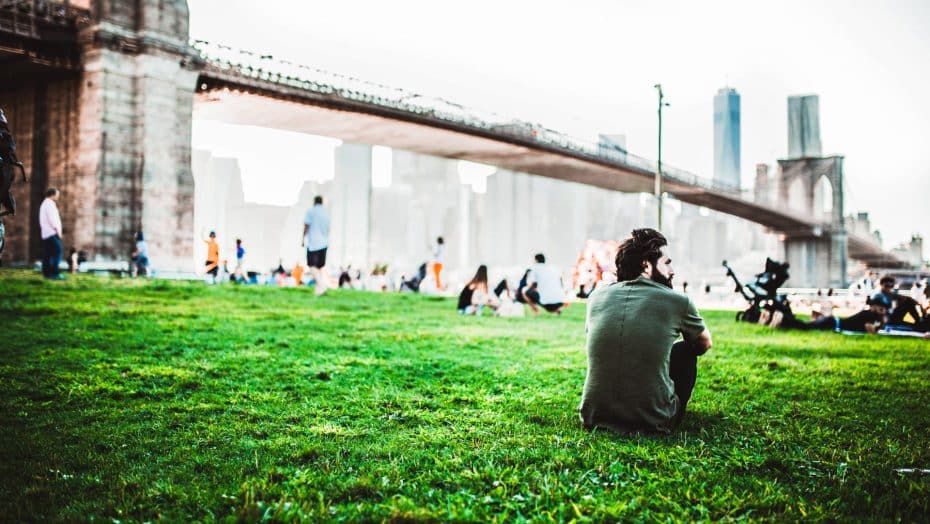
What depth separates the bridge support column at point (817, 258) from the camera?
157 ft

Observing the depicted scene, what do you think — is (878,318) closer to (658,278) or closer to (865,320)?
(865,320)

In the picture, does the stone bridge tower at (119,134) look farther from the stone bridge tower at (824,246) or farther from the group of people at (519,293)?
the stone bridge tower at (824,246)

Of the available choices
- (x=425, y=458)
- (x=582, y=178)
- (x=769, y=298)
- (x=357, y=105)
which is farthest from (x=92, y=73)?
(x=582, y=178)

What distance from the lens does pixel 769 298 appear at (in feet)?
33.8

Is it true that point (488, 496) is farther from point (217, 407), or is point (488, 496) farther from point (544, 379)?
point (544, 379)

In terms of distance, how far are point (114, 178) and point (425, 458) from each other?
65.8 feet

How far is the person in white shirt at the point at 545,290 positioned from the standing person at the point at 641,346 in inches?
315

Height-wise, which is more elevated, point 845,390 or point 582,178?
point 582,178

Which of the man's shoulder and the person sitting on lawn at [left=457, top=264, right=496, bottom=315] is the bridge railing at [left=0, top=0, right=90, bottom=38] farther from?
the man's shoulder

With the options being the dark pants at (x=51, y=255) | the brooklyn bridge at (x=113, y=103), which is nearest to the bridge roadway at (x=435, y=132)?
the brooklyn bridge at (x=113, y=103)

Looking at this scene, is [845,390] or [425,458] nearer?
[425,458]

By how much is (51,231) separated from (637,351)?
33.0 feet

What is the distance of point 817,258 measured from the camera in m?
49.8

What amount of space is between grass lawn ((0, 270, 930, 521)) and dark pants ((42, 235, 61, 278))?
4.75 m
